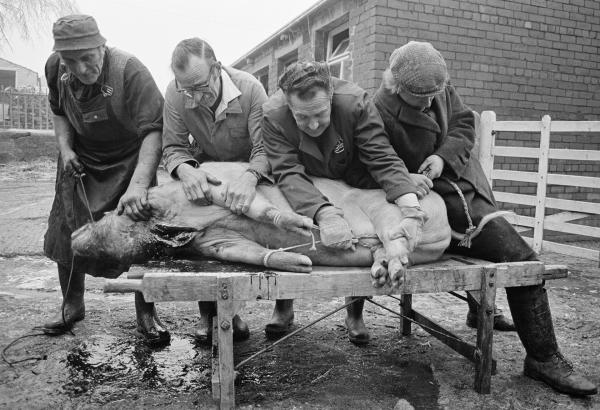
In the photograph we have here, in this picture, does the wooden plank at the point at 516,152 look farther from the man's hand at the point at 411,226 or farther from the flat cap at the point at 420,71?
the man's hand at the point at 411,226

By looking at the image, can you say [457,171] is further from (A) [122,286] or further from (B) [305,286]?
(A) [122,286]

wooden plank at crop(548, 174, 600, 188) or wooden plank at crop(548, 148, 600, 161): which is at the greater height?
wooden plank at crop(548, 148, 600, 161)

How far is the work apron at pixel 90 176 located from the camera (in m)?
3.38

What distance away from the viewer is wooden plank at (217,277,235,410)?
2.44 m


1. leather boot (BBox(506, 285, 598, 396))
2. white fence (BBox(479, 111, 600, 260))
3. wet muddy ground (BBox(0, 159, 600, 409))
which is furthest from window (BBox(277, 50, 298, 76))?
leather boot (BBox(506, 285, 598, 396))

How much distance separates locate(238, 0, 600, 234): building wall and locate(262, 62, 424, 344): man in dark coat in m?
4.04

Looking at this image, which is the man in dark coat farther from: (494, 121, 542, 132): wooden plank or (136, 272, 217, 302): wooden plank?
(494, 121, 542, 132): wooden plank

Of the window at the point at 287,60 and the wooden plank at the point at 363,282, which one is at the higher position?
the window at the point at 287,60

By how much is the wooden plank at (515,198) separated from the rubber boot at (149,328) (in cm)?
494

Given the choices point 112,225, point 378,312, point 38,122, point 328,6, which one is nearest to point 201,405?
point 112,225

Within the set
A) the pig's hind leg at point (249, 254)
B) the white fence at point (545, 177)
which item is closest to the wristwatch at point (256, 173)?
the pig's hind leg at point (249, 254)

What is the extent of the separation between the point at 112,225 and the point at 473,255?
2.11 metres

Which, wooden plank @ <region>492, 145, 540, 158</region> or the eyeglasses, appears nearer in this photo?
the eyeglasses

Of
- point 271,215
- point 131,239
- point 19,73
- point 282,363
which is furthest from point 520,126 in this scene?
point 19,73
